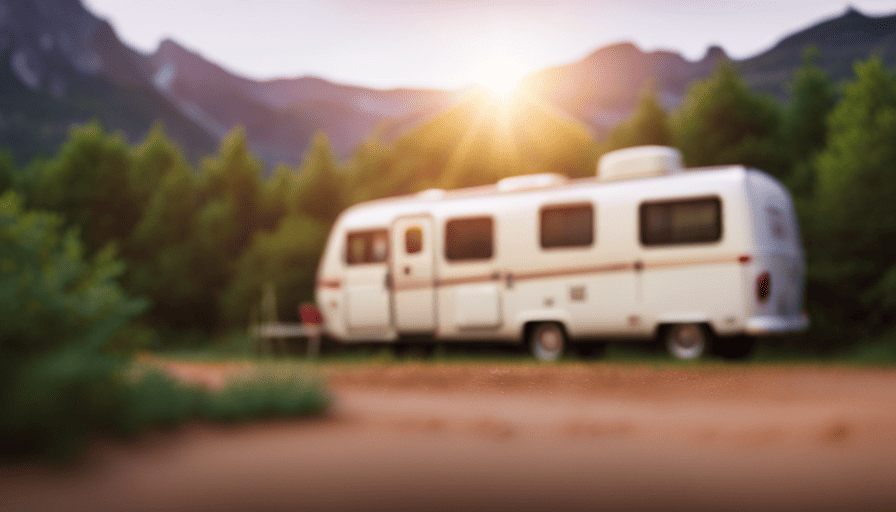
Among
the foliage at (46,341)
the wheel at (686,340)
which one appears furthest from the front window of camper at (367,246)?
the foliage at (46,341)

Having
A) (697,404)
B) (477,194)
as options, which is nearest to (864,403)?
(697,404)

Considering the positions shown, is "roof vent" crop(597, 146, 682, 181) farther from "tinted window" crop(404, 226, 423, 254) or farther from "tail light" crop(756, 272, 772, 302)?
"tinted window" crop(404, 226, 423, 254)

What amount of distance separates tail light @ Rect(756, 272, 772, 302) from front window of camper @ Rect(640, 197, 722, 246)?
76 centimetres

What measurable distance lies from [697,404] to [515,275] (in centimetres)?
557

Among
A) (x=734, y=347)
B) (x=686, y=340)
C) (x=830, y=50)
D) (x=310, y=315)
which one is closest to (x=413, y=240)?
(x=310, y=315)

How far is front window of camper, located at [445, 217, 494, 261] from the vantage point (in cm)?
1265

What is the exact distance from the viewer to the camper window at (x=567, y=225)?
11797mm

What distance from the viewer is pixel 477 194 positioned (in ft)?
42.8

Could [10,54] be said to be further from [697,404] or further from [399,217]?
[697,404]

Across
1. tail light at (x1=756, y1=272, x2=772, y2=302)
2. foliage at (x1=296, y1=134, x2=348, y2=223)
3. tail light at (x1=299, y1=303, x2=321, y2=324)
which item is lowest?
tail light at (x1=299, y1=303, x2=321, y2=324)

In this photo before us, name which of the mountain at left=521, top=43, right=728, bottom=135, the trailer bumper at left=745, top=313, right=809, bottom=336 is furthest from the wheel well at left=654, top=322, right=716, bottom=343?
the mountain at left=521, top=43, right=728, bottom=135

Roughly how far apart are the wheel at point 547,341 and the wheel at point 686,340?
1621 mm

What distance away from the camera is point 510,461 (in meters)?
4.57

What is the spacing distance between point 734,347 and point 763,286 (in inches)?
43.1
